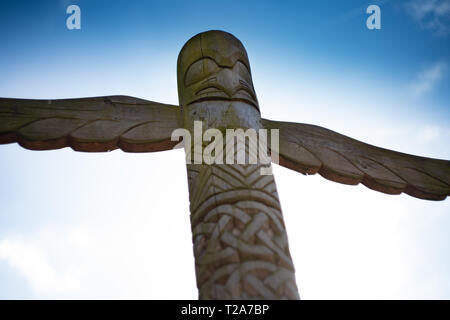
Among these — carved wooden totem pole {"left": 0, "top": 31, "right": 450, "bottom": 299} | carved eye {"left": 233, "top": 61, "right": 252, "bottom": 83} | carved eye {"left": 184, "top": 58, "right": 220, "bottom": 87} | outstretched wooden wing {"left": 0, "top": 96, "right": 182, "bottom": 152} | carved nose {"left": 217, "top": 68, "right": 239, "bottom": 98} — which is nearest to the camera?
carved wooden totem pole {"left": 0, "top": 31, "right": 450, "bottom": 299}

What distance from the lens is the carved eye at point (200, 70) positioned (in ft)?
12.3

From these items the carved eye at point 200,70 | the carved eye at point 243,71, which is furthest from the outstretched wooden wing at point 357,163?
the carved eye at point 200,70

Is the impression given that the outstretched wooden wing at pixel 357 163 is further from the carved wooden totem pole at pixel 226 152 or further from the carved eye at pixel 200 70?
the carved eye at pixel 200 70

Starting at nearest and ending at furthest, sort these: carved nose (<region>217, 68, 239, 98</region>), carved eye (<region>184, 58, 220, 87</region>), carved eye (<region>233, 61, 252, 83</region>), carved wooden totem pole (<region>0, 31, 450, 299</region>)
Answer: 1. carved wooden totem pole (<region>0, 31, 450, 299</region>)
2. carved nose (<region>217, 68, 239, 98</region>)
3. carved eye (<region>184, 58, 220, 87</region>)
4. carved eye (<region>233, 61, 252, 83</region>)

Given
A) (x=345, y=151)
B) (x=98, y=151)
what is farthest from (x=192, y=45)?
(x=345, y=151)

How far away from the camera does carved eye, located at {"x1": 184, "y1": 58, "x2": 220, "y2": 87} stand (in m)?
3.75

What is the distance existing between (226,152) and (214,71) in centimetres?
95

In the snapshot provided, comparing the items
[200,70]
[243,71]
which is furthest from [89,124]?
[243,71]

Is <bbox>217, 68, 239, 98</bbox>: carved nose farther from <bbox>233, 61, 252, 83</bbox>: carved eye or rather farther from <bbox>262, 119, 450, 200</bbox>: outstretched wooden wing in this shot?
<bbox>262, 119, 450, 200</bbox>: outstretched wooden wing

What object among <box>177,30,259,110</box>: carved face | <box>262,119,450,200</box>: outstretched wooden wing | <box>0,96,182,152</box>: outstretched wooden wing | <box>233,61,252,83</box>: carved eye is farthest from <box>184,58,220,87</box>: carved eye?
<box>262,119,450,200</box>: outstretched wooden wing

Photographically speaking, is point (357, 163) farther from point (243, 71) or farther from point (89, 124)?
point (89, 124)

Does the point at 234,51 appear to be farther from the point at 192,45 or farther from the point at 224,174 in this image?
the point at 224,174

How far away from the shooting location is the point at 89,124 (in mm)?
3451
